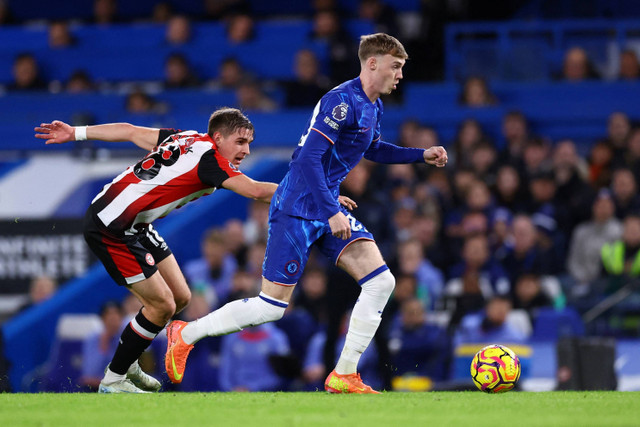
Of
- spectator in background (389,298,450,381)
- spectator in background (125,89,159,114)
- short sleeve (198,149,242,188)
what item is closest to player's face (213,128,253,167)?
short sleeve (198,149,242,188)

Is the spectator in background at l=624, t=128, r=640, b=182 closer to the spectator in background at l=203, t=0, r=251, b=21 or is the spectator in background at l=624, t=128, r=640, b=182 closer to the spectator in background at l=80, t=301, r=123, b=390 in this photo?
the spectator in background at l=80, t=301, r=123, b=390

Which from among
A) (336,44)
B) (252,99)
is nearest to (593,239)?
(336,44)

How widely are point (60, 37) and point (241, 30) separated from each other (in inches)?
131

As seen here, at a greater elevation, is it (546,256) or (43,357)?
(546,256)

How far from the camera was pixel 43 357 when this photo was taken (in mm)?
14156

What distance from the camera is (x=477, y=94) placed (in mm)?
15383

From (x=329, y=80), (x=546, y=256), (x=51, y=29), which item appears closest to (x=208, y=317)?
(x=546, y=256)

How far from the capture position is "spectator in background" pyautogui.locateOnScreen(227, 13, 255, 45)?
17703 millimetres

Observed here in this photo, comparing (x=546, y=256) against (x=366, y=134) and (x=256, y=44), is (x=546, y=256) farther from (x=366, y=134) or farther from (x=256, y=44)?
(x=256, y=44)

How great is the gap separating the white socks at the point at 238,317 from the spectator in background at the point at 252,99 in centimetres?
873

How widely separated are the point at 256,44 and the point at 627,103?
6.19 metres

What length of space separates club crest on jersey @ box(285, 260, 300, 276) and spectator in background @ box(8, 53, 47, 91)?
1154 centimetres

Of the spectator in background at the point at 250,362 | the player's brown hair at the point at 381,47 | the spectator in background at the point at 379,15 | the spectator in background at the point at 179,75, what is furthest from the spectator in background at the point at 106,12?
the player's brown hair at the point at 381,47

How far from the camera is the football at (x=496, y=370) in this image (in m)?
7.78
